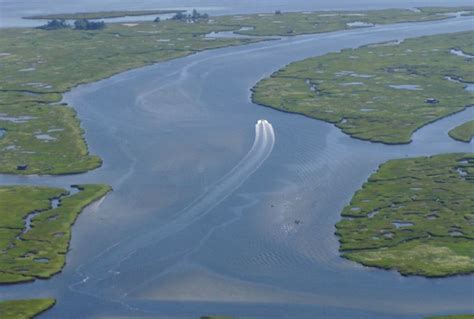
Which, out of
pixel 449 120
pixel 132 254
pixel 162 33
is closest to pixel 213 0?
pixel 162 33

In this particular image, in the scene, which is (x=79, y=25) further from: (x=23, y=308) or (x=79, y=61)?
(x=23, y=308)

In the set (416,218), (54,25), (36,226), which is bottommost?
(54,25)

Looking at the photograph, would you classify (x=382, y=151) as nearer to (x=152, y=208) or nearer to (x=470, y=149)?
(x=470, y=149)

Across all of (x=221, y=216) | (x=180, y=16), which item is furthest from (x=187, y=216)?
(x=180, y=16)

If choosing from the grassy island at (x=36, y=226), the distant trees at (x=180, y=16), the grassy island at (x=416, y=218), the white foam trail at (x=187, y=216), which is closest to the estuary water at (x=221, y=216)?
the white foam trail at (x=187, y=216)

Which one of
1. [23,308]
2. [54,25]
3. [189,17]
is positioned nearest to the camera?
[23,308]

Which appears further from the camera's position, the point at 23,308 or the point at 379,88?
the point at 379,88

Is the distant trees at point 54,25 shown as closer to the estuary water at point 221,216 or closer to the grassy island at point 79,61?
the grassy island at point 79,61

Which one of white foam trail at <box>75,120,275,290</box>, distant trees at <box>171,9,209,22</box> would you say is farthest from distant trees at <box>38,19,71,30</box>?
white foam trail at <box>75,120,275,290</box>
